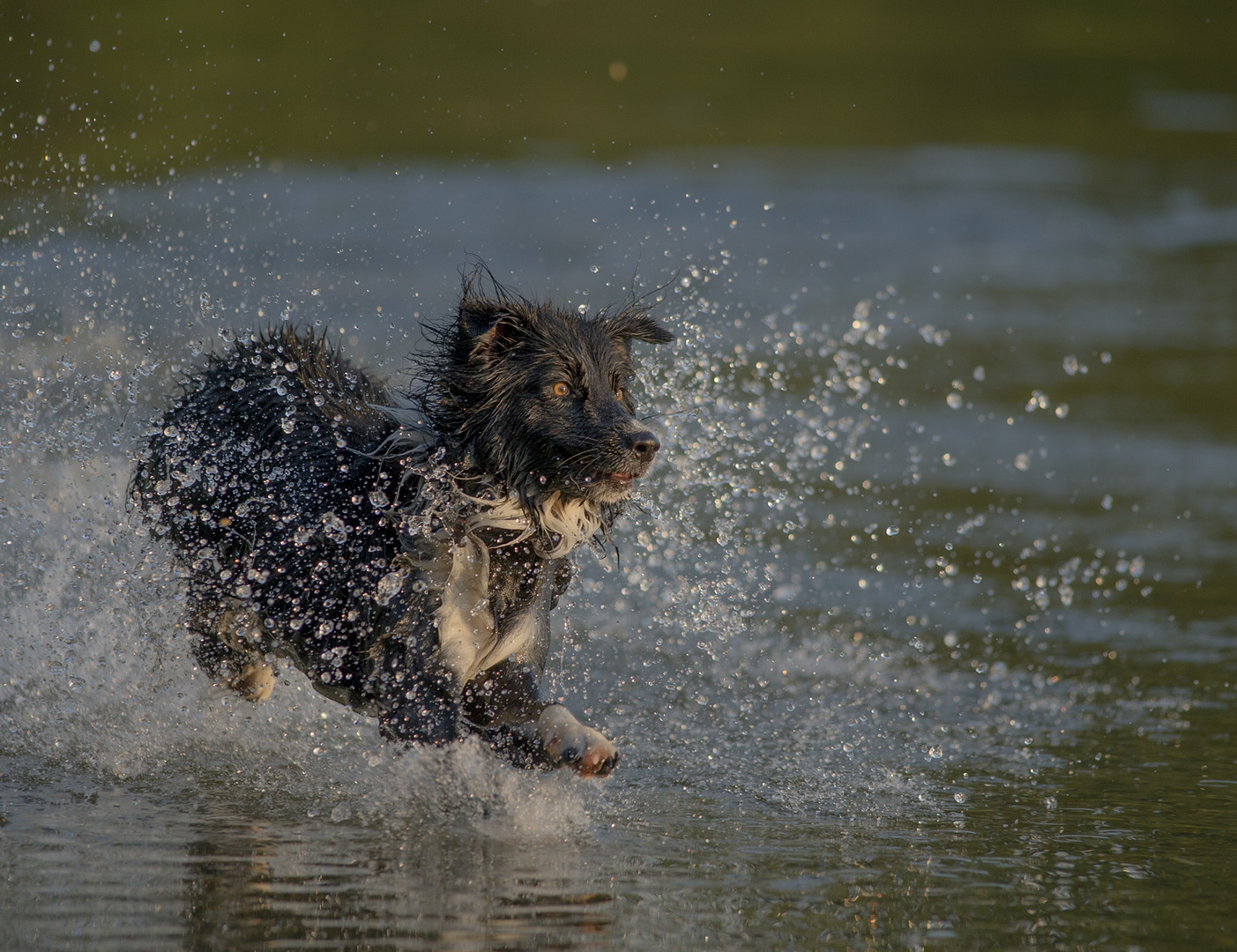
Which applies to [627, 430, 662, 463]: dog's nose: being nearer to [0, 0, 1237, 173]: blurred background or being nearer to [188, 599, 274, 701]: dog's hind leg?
[188, 599, 274, 701]: dog's hind leg

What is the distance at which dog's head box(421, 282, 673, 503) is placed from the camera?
15.7ft

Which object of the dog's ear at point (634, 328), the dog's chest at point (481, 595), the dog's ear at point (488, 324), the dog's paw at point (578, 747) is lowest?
the dog's paw at point (578, 747)

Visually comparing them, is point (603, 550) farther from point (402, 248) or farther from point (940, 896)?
point (402, 248)

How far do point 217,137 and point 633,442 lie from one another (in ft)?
55.6

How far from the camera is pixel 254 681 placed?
19.2ft

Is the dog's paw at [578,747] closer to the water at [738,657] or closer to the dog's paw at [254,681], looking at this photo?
the water at [738,657]

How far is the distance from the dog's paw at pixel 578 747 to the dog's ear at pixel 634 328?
135 cm

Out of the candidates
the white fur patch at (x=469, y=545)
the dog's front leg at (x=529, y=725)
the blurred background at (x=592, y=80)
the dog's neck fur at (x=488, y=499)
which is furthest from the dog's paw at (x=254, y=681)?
the blurred background at (x=592, y=80)

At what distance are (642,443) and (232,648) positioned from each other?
6.81 ft

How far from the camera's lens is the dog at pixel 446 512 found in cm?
481

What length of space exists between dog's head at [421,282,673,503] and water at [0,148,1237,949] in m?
0.99

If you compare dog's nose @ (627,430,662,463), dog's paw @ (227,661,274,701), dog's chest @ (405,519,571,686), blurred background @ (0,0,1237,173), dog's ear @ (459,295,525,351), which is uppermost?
blurred background @ (0,0,1237,173)

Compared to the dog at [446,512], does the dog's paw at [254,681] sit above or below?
below

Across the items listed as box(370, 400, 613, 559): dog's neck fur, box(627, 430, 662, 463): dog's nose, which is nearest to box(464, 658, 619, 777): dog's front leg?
box(370, 400, 613, 559): dog's neck fur
